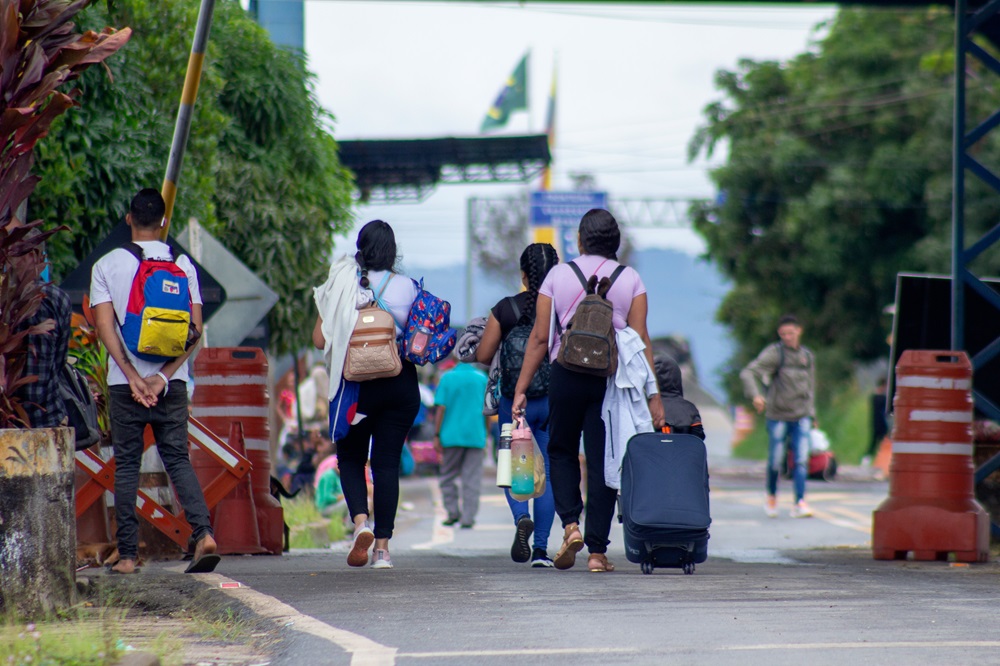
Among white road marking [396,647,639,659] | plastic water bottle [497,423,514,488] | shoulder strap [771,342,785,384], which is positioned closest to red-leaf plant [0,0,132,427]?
white road marking [396,647,639,659]

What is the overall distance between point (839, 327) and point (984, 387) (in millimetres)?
22866

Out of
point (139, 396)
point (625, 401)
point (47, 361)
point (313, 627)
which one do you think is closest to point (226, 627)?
point (313, 627)

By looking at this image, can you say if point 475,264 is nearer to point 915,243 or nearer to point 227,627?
point 915,243

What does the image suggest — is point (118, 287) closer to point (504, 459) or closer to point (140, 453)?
point (140, 453)

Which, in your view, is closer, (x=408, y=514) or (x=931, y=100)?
(x=408, y=514)

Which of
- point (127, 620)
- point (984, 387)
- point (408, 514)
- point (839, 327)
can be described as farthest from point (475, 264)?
point (127, 620)

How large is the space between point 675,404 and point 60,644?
498 centimetres

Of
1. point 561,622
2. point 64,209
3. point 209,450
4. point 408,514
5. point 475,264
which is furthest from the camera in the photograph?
point 475,264

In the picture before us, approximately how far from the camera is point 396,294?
28.0 feet

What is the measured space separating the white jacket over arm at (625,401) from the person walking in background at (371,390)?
102 cm

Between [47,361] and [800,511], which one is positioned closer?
[47,361]

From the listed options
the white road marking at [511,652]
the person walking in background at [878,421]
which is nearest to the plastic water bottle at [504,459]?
the white road marking at [511,652]

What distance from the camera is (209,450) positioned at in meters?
9.38

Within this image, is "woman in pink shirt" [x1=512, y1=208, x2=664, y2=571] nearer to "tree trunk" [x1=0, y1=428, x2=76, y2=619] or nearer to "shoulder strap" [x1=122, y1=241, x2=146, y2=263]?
"shoulder strap" [x1=122, y1=241, x2=146, y2=263]
